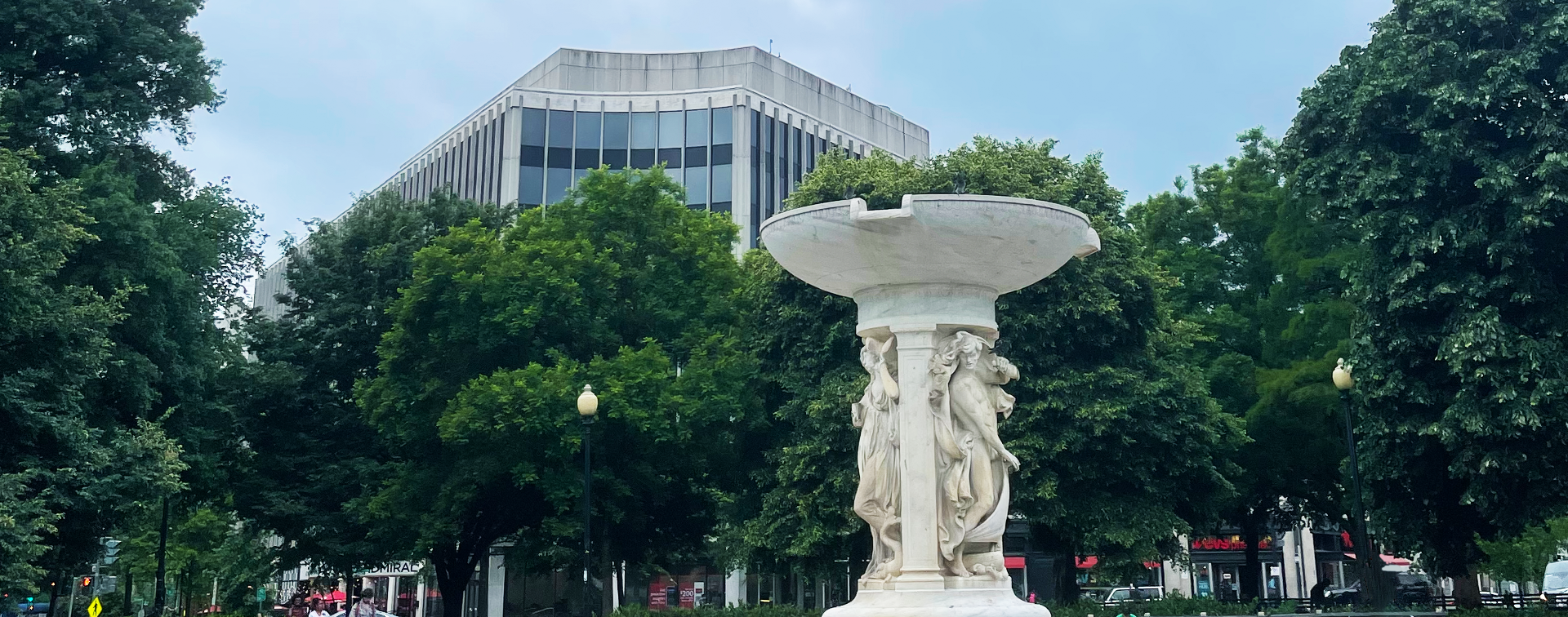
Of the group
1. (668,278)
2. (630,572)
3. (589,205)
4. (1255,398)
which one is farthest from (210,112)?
(1255,398)

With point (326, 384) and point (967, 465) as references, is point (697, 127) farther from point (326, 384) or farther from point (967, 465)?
point (967, 465)

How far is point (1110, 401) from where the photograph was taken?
1024 inches

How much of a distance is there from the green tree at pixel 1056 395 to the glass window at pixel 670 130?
3149cm

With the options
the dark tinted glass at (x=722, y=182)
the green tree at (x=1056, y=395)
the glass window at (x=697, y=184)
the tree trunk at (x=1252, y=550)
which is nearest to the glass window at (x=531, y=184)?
the glass window at (x=697, y=184)

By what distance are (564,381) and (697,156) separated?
34189mm

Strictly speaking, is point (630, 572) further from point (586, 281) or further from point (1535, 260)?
point (1535, 260)

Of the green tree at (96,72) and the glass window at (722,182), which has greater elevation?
the glass window at (722,182)

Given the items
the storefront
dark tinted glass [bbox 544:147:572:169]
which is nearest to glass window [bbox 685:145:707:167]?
dark tinted glass [bbox 544:147:572:169]

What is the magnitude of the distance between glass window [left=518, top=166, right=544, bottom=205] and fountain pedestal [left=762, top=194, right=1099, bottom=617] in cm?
4844

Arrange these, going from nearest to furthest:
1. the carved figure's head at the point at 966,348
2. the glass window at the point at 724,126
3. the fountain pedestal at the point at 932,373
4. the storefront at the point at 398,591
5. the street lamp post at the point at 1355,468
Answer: the fountain pedestal at the point at 932,373, the carved figure's head at the point at 966,348, the street lamp post at the point at 1355,468, the glass window at the point at 724,126, the storefront at the point at 398,591

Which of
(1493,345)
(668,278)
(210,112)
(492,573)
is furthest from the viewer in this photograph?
(492,573)

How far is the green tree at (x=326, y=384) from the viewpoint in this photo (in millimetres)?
31141

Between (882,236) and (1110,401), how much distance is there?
15492mm

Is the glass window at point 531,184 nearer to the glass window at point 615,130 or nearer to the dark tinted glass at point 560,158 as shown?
the dark tinted glass at point 560,158
